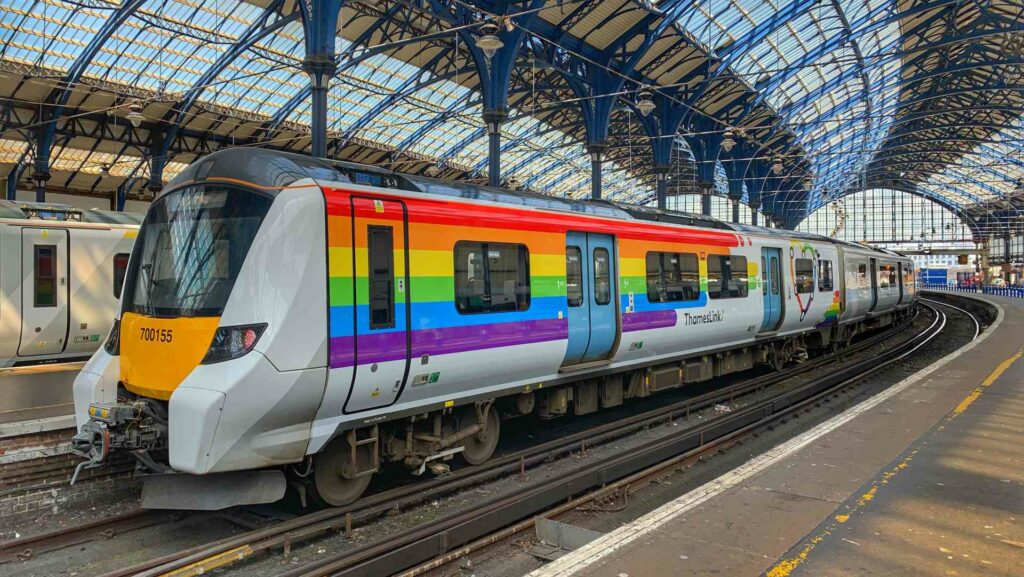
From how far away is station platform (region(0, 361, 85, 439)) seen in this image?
8.43 meters

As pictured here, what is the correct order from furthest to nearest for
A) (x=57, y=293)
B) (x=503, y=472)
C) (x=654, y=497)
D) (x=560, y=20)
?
1. (x=560, y=20)
2. (x=57, y=293)
3. (x=503, y=472)
4. (x=654, y=497)

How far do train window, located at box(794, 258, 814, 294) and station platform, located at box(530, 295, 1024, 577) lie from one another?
6.98 metres

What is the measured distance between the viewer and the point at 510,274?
829 cm

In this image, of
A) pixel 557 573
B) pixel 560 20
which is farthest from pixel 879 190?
pixel 557 573

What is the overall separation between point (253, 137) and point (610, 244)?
3527 centimetres

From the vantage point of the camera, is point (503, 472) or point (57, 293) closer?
point (503, 472)

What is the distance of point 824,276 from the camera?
1797 cm

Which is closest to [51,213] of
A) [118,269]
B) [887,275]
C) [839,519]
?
[118,269]

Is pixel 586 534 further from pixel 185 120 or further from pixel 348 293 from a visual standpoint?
pixel 185 120

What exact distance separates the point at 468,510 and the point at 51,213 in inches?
445

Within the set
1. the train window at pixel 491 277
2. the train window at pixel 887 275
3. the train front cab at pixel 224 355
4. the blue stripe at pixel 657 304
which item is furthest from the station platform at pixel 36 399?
the train window at pixel 887 275

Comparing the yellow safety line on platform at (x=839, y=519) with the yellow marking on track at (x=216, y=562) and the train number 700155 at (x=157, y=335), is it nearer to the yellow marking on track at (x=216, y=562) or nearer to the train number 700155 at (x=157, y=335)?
the yellow marking on track at (x=216, y=562)

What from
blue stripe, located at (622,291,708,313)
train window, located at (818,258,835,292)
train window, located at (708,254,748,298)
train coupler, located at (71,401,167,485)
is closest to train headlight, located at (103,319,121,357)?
train coupler, located at (71,401,167,485)

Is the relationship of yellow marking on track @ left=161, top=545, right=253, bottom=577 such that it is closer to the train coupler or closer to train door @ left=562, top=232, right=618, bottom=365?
the train coupler
